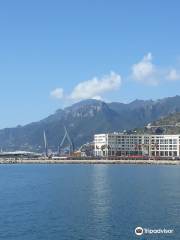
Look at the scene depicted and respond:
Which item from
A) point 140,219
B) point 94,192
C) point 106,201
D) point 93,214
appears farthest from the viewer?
point 94,192

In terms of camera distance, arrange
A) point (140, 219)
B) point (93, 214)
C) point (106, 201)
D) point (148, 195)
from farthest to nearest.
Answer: point (148, 195)
point (106, 201)
point (93, 214)
point (140, 219)

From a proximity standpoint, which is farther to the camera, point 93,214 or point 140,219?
point 93,214

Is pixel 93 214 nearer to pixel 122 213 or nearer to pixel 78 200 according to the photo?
pixel 122 213

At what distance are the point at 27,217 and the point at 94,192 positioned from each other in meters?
28.4

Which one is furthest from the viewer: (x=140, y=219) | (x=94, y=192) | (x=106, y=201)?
(x=94, y=192)

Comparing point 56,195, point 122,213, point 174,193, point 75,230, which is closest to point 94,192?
point 56,195

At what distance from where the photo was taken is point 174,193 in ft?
275

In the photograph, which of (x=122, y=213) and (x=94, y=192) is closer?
(x=122, y=213)

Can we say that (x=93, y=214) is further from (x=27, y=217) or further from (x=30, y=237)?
(x=30, y=237)

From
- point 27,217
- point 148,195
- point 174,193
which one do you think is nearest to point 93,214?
point 27,217

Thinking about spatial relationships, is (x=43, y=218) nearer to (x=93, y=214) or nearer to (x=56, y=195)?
(x=93, y=214)

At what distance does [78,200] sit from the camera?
74.6 m

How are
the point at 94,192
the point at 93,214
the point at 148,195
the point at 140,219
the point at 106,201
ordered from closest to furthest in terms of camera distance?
the point at 140,219, the point at 93,214, the point at 106,201, the point at 148,195, the point at 94,192

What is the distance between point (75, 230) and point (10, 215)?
40.0 feet
